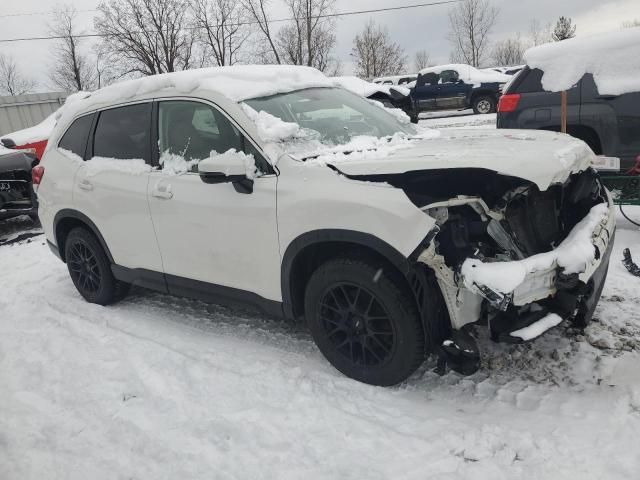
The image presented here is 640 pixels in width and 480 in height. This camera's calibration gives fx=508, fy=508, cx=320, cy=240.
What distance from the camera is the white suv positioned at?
8.64 ft

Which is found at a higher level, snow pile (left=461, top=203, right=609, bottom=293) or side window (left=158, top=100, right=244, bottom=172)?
side window (left=158, top=100, right=244, bottom=172)

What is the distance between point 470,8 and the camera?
51906 millimetres

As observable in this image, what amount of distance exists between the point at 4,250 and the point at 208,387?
539 centimetres

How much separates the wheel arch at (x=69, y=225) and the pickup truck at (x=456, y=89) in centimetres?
1579

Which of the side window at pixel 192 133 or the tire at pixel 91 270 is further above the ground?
the side window at pixel 192 133

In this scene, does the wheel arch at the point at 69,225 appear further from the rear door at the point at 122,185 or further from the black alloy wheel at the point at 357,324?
the black alloy wheel at the point at 357,324

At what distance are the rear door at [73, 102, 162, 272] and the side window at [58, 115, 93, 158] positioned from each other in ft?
0.38

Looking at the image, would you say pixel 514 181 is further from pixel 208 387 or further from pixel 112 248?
pixel 112 248

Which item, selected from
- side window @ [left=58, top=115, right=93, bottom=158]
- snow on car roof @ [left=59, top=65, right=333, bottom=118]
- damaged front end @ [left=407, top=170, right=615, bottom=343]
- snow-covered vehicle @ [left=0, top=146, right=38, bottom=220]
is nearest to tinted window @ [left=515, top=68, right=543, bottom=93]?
snow on car roof @ [left=59, top=65, right=333, bottom=118]

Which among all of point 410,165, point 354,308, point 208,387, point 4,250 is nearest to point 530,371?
point 354,308

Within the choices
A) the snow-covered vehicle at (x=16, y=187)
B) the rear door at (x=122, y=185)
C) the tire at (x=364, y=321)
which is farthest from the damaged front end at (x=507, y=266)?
the snow-covered vehicle at (x=16, y=187)

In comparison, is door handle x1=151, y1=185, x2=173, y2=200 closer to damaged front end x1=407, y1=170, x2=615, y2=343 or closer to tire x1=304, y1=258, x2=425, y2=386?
tire x1=304, y1=258, x2=425, y2=386

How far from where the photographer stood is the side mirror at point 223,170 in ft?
9.93

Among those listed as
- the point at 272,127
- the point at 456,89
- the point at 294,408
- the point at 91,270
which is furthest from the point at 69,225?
the point at 456,89
